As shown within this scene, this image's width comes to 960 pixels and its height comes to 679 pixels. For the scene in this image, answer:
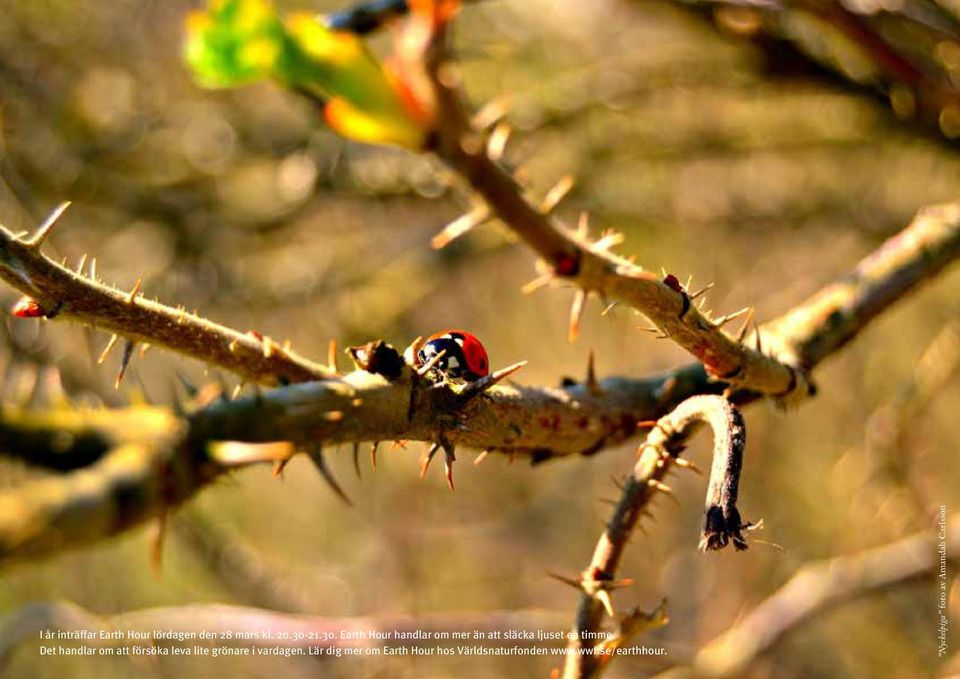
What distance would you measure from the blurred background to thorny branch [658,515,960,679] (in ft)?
0.54

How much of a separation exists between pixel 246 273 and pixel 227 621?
242 cm

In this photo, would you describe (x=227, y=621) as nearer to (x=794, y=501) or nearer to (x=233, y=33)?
(x=233, y=33)

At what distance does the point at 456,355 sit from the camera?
190cm

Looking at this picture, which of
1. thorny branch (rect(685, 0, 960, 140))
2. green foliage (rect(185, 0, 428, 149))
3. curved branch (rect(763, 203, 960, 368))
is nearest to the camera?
green foliage (rect(185, 0, 428, 149))

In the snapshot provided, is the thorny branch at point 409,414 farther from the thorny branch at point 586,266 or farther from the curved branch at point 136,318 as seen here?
the thorny branch at point 586,266

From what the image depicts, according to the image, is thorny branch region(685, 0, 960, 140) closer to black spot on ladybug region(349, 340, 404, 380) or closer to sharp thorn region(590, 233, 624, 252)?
sharp thorn region(590, 233, 624, 252)

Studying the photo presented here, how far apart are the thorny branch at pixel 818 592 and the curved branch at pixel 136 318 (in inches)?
86.3

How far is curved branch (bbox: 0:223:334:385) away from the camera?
1557 mm

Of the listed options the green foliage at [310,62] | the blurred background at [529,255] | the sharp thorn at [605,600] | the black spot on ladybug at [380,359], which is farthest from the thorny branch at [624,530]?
the blurred background at [529,255]

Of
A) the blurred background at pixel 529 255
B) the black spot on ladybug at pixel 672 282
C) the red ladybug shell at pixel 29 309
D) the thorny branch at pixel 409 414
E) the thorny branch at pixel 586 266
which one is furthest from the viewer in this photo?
the blurred background at pixel 529 255

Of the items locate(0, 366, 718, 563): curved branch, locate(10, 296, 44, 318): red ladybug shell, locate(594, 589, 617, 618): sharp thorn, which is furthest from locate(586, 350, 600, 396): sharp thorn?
locate(10, 296, 44, 318): red ladybug shell

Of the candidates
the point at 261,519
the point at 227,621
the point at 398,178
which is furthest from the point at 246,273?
the point at 261,519

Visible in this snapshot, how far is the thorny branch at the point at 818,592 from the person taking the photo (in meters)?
3.38

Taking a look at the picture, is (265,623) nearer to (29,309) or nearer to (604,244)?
(29,309)
